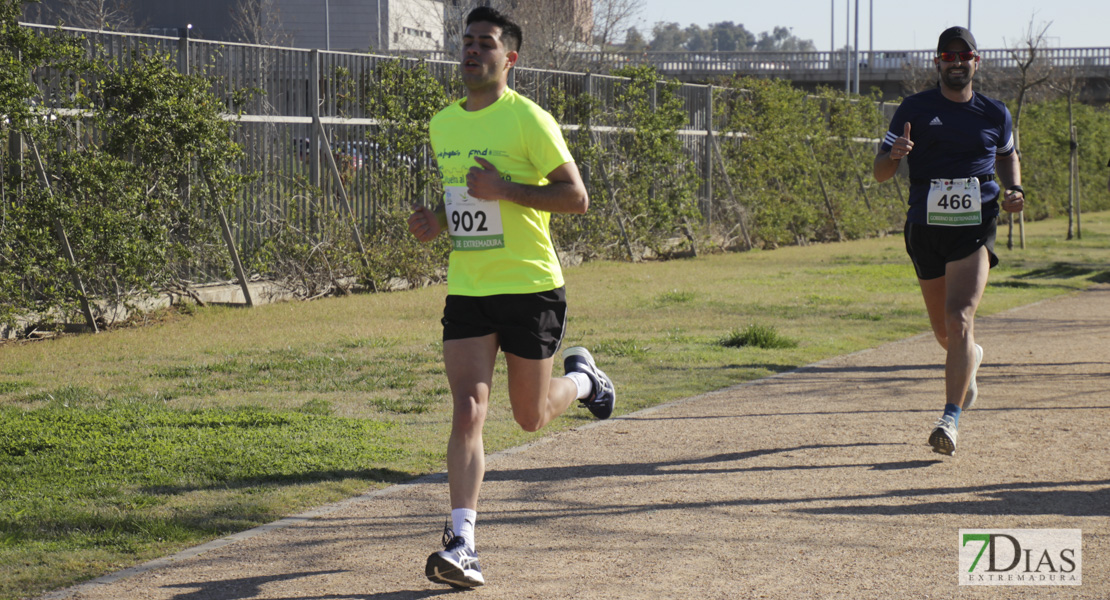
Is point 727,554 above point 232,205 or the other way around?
the other way around

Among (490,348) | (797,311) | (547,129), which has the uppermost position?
(547,129)

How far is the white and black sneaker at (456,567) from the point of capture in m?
4.18

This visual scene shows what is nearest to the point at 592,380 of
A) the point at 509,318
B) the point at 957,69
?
the point at 509,318

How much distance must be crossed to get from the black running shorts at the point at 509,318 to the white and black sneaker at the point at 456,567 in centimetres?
80

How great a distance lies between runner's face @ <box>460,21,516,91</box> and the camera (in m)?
4.62

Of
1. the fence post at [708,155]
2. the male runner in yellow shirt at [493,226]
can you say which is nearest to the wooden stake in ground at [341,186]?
the fence post at [708,155]

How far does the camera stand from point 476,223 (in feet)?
15.2

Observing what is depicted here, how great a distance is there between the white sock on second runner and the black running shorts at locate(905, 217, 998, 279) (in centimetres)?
208

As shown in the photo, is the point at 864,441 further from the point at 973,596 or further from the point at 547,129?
the point at 547,129

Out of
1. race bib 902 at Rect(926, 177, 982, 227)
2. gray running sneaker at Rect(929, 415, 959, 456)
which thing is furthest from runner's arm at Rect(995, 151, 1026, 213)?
gray running sneaker at Rect(929, 415, 959, 456)

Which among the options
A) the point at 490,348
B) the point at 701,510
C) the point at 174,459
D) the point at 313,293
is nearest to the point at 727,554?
the point at 701,510

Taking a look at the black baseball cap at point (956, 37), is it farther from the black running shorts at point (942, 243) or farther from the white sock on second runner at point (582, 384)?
the white sock on second runner at point (582, 384)

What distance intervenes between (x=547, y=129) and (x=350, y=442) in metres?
2.66

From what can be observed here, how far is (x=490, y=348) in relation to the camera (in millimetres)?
4684
